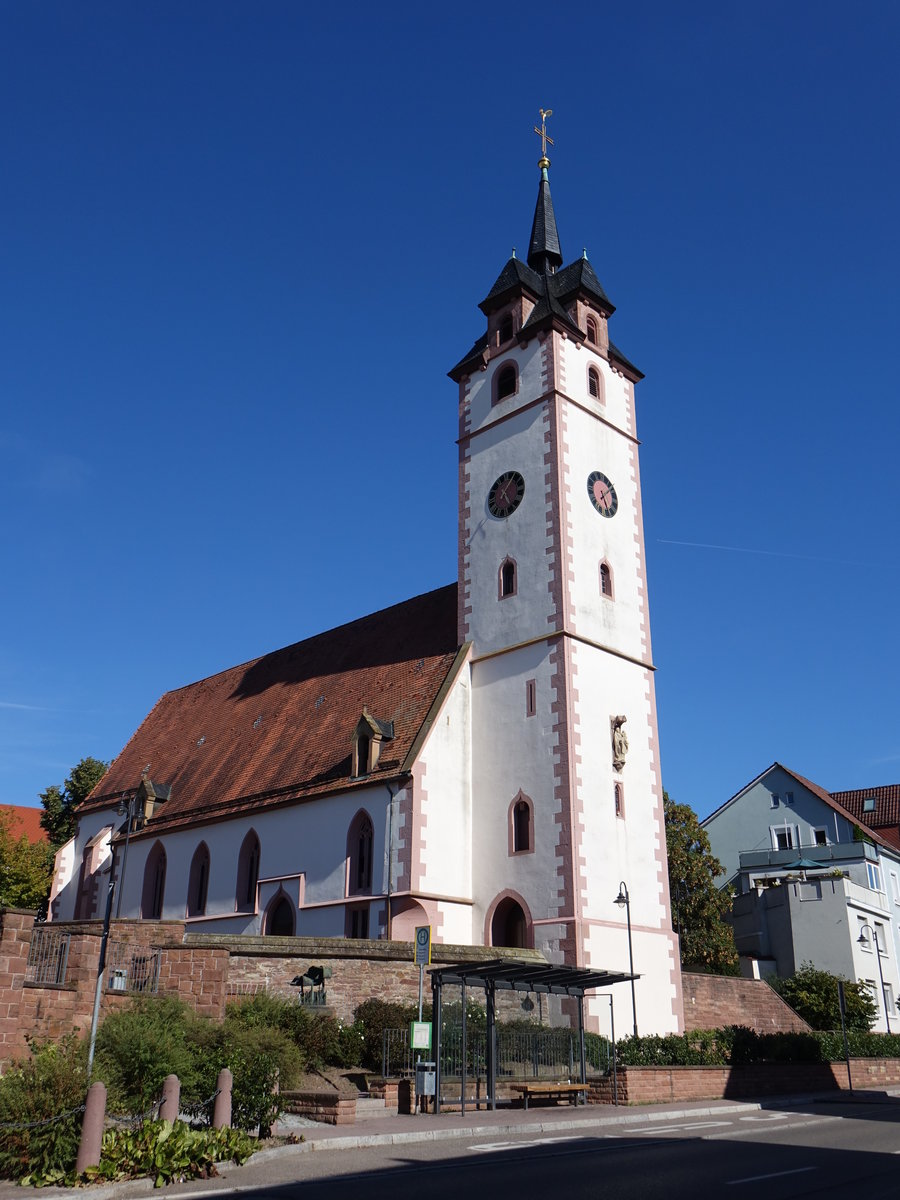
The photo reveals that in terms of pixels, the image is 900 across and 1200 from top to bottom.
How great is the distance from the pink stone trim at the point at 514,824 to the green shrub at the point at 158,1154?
15774 millimetres

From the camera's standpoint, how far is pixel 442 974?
18734 mm

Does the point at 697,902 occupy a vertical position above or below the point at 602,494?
below

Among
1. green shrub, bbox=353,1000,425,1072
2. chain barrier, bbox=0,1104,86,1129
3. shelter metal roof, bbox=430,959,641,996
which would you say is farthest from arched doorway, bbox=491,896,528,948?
chain barrier, bbox=0,1104,86,1129

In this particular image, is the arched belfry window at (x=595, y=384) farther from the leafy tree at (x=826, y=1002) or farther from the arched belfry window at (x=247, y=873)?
the leafy tree at (x=826, y=1002)

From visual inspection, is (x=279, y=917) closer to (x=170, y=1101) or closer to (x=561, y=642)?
(x=561, y=642)

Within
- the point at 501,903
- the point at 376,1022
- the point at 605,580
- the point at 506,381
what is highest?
the point at 506,381

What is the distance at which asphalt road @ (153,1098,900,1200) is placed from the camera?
10117 mm

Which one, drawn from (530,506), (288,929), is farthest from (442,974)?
(530,506)

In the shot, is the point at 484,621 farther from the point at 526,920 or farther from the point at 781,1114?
the point at 781,1114

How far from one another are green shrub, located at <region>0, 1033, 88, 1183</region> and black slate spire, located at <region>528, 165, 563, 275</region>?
30961 mm

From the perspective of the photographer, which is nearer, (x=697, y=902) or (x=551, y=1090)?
(x=551, y=1090)

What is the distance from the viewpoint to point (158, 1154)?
448 inches

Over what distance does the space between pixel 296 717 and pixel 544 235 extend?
18.3 meters

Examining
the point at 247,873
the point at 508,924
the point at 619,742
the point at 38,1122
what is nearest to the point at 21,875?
the point at 247,873
